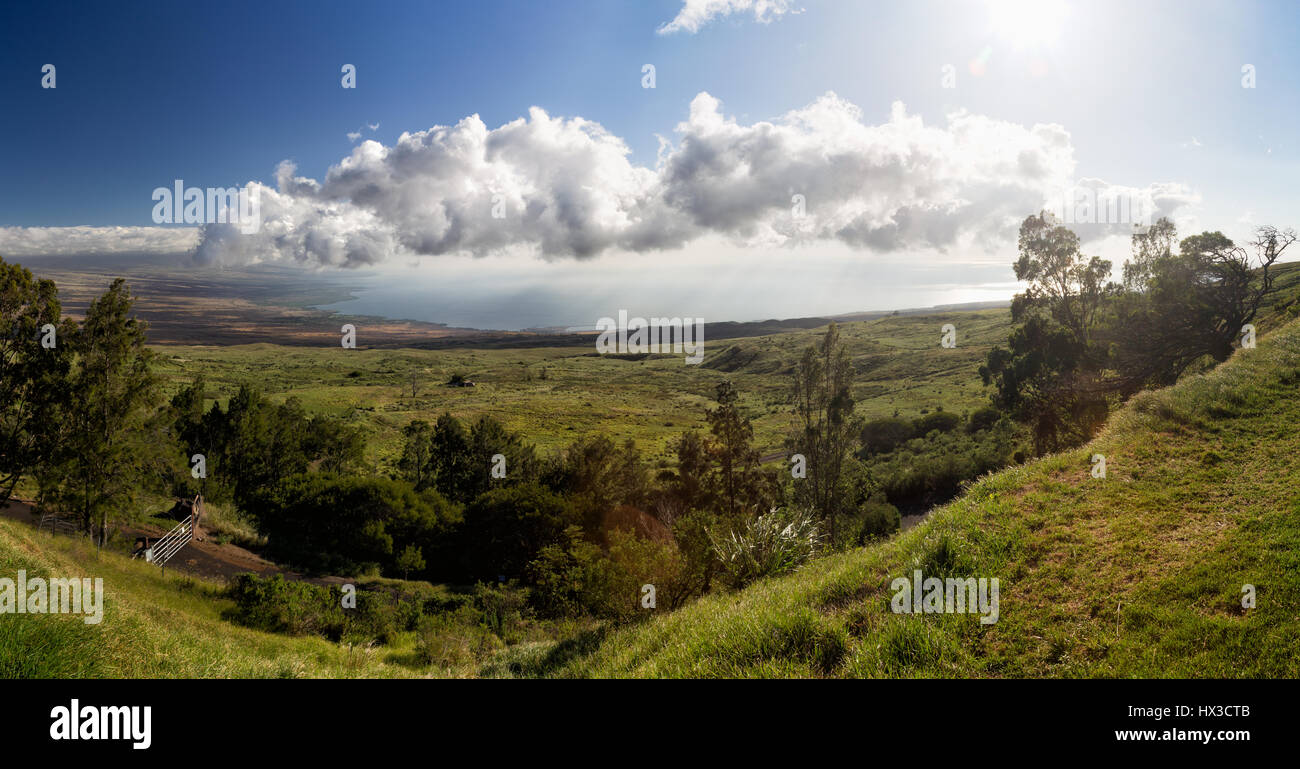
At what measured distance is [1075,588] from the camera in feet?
20.0

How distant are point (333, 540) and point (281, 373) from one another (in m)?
162

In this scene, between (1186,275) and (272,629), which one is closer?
(272,629)

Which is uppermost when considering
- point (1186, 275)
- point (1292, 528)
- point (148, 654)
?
point (1186, 275)

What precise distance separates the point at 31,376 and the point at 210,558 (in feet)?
41.1

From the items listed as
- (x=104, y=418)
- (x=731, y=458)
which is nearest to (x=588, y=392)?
(x=731, y=458)

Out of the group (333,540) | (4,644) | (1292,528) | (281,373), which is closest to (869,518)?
(1292,528)

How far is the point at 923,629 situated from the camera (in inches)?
210

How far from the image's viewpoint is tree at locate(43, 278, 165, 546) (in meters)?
22.4

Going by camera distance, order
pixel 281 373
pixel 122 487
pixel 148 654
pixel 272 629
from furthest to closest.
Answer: pixel 281 373
pixel 122 487
pixel 272 629
pixel 148 654
